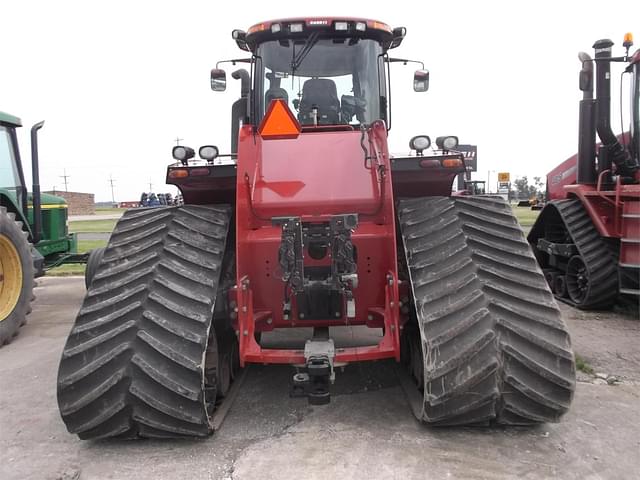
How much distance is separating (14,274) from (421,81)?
5155 mm

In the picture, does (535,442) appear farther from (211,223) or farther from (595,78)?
(595,78)

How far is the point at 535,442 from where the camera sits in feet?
10.3

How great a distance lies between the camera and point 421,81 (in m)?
5.33

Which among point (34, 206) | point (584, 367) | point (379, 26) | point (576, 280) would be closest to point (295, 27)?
point (379, 26)

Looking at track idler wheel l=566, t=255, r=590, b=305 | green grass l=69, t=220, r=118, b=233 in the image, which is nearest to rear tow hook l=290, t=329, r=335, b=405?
track idler wheel l=566, t=255, r=590, b=305

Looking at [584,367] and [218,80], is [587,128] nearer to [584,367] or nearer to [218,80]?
[584,367]

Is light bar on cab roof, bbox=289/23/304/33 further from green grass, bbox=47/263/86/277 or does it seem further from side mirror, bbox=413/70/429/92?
green grass, bbox=47/263/86/277

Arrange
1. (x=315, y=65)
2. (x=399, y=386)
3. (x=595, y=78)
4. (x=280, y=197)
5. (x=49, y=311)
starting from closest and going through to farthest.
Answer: (x=280, y=197), (x=399, y=386), (x=315, y=65), (x=595, y=78), (x=49, y=311)

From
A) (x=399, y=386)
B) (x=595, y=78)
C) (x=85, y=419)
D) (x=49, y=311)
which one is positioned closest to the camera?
(x=85, y=419)

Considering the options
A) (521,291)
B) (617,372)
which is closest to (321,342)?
(521,291)

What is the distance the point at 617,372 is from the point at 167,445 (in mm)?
3629

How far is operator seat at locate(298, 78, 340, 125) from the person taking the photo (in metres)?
4.55

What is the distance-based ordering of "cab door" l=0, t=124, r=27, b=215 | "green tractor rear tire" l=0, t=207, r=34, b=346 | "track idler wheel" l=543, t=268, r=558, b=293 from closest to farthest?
"green tractor rear tire" l=0, t=207, r=34, b=346 < "cab door" l=0, t=124, r=27, b=215 < "track idler wheel" l=543, t=268, r=558, b=293

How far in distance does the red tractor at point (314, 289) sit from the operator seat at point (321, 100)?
1.42ft
